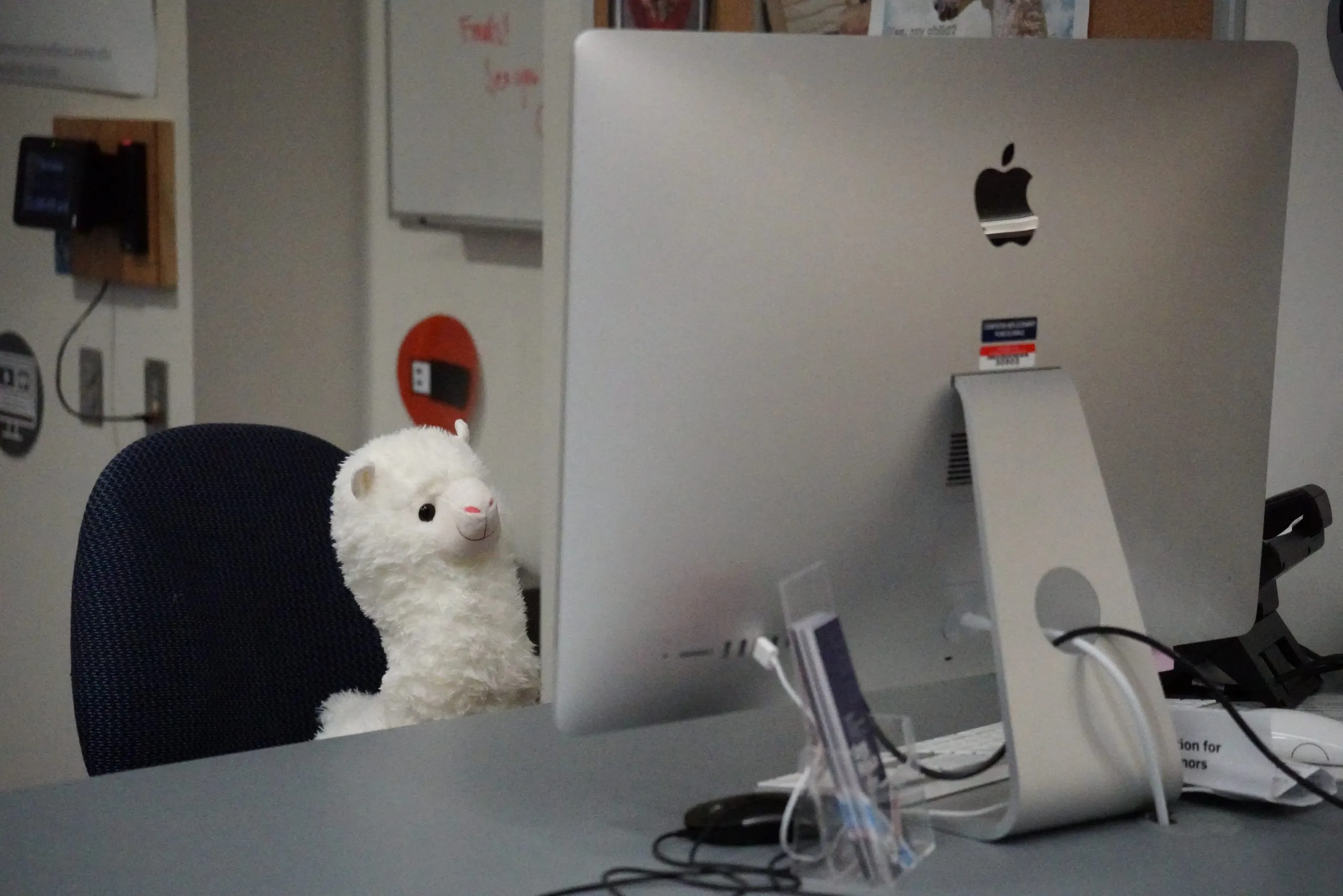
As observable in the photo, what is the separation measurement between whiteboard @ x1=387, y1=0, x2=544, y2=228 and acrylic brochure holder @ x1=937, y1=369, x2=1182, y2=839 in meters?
1.53

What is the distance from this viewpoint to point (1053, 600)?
100 cm

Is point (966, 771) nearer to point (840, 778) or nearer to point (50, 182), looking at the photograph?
point (840, 778)

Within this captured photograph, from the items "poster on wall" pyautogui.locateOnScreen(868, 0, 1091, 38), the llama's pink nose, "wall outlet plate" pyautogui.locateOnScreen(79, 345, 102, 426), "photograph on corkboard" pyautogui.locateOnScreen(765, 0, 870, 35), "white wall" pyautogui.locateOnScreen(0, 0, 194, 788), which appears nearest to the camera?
the llama's pink nose

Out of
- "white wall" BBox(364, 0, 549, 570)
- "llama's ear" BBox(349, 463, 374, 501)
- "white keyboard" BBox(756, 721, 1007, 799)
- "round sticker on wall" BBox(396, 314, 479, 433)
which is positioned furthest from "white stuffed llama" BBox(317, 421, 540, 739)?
"round sticker on wall" BBox(396, 314, 479, 433)

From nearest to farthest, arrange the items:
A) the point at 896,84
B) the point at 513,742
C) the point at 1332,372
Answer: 1. the point at 896,84
2. the point at 513,742
3. the point at 1332,372

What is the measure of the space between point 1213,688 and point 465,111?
6.05 ft

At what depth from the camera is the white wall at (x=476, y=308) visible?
254 cm

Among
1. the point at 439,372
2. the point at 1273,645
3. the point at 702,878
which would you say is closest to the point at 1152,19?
the point at 1273,645

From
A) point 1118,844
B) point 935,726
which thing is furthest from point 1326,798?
point 935,726

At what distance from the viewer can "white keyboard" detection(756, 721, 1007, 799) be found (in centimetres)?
106

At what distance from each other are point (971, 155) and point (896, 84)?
72mm

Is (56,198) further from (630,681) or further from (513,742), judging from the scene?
(630,681)

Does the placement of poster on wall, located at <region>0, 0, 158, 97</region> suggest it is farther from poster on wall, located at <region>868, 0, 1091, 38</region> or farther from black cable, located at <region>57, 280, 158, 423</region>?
poster on wall, located at <region>868, 0, 1091, 38</region>

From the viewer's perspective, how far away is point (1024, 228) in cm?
97
